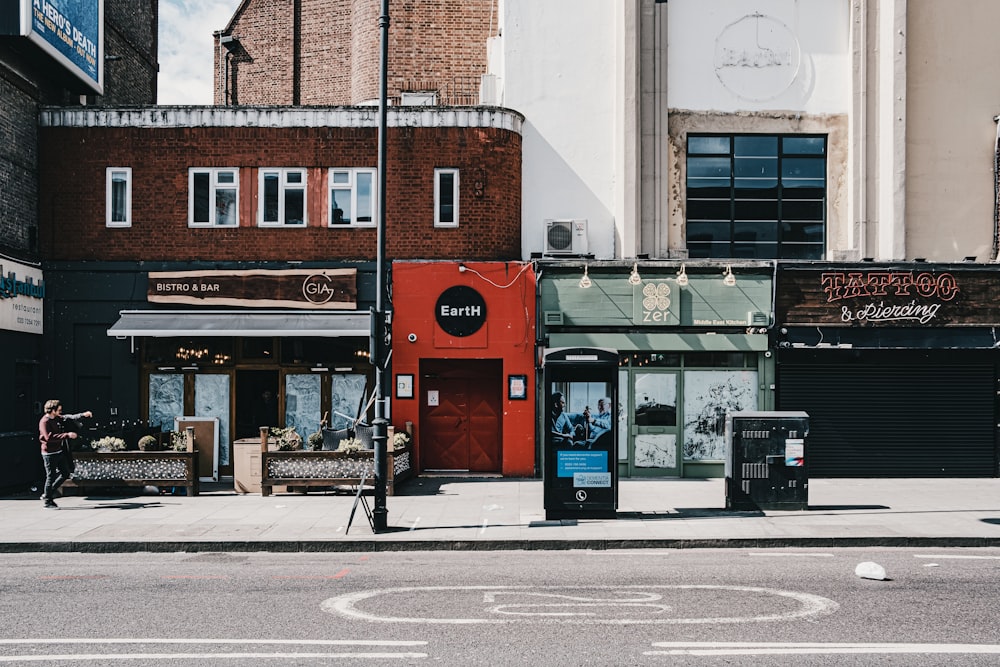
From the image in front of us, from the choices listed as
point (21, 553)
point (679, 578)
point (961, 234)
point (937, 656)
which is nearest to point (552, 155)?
point (961, 234)

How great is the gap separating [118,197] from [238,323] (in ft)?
12.5

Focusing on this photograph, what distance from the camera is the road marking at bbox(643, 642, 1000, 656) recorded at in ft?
23.8

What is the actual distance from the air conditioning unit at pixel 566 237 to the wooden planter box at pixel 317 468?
5.52m

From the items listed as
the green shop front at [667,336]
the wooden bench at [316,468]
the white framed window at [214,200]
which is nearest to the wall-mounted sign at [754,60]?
the green shop front at [667,336]

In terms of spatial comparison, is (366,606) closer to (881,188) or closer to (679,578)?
(679,578)

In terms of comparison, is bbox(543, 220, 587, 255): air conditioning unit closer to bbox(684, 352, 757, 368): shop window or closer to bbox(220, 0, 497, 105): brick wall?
bbox(684, 352, 757, 368): shop window

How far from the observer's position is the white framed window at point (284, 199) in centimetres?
1845

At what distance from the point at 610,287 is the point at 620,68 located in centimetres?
454

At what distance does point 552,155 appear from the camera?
19.0 m

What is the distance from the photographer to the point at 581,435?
1365cm

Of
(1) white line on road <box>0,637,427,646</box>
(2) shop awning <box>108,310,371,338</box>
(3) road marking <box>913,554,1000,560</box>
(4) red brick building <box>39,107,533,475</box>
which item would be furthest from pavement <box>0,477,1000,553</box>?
(1) white line on road <box>0,637,427,646</box>

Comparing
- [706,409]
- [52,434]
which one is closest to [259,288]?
[52,434]

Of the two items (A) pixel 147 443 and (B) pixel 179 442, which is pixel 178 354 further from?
(A) pixel 147 443

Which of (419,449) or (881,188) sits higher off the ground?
(881,188)
